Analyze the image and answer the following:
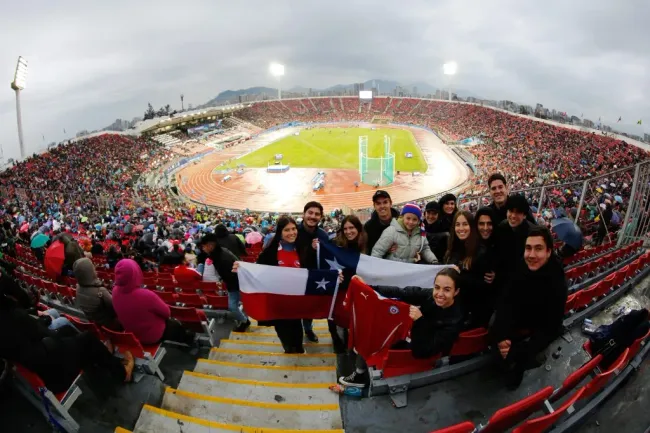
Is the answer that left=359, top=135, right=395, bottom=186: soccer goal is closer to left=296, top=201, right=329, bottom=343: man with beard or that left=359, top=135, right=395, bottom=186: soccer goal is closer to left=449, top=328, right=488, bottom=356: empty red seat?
left=296, top=201, right=329, bottom=343: man with beard

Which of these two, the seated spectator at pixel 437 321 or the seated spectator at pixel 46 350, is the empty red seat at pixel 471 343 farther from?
the seated spectator at pixel 46 350

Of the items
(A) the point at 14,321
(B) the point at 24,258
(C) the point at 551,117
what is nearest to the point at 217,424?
(A) the point at 14,321

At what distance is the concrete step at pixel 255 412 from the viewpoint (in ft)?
11.6

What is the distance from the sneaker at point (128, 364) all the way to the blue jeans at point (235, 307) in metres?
1.92

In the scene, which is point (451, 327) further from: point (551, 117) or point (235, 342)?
point (551, 117)

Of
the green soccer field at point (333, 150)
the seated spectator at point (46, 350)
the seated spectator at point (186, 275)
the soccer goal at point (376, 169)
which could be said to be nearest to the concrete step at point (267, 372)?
the seated spectator at point (46, 350)

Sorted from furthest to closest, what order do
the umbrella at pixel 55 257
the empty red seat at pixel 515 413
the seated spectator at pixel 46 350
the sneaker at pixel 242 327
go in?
1. the umbrella at pixel 55 257
2. the sneaker at pixel 242 327
3. the seated spectator at pixel 46 350
4. the empty red seat at pixel 515 413

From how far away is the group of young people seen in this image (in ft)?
10.9

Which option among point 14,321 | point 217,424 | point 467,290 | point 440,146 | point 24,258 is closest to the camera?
point 14,321

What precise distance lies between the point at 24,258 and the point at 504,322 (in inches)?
511

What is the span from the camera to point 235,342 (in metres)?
5.37

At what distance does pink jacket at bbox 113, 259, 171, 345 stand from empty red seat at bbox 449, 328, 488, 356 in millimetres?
3300

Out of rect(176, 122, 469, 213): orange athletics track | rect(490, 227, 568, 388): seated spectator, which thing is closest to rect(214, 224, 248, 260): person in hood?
rect(490, 227, 568, 388): seated spectator

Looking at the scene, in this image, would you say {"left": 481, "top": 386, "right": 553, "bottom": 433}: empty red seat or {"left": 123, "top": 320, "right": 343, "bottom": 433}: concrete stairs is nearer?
{"left": 481, "top": 386, "right": 553, "bottom": 433}: empty red seat
